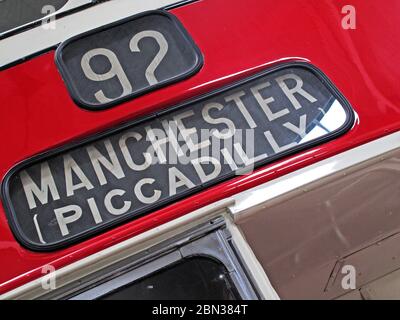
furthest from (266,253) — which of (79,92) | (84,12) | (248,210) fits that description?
(84,12)

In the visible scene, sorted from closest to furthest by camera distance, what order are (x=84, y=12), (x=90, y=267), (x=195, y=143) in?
1. (x=90, y=267)
2. (x=195, y=143)
3. (x=84, y=12)

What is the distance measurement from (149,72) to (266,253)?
0.46 metres

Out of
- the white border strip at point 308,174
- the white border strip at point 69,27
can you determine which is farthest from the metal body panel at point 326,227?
the white border strip at point 69,27

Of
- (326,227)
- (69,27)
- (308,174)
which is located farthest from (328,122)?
(69,27)

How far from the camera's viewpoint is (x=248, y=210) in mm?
1097

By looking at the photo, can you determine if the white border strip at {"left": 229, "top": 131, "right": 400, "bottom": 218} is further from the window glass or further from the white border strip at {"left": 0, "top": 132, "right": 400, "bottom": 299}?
the window glass

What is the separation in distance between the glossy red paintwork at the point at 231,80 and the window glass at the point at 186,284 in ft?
Result: 0.30

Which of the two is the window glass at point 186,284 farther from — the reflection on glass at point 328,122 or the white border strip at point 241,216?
the reflection on glass at point 328,122

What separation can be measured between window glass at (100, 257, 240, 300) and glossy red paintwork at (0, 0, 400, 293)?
0.09 meters

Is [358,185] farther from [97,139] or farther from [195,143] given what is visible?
[97,139]

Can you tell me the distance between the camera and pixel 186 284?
113 cm

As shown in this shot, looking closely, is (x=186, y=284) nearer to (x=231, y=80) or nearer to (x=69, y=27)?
(x=231, y=80)

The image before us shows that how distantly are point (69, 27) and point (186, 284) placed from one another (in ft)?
2.11
